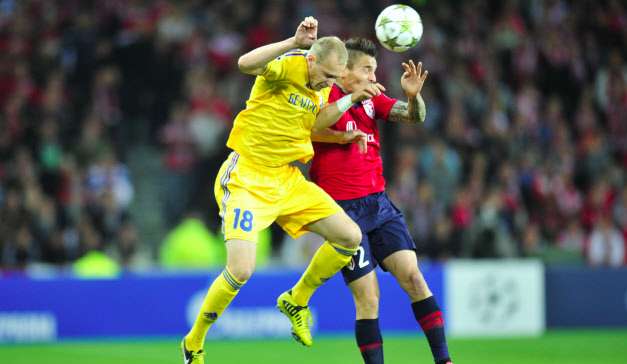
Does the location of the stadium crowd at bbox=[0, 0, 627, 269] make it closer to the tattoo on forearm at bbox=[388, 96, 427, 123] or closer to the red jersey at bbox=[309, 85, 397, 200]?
the red jersey at bbox=[309, 85, 397, 200]

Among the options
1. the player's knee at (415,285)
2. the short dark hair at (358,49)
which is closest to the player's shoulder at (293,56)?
the short dark hair at (358,49)

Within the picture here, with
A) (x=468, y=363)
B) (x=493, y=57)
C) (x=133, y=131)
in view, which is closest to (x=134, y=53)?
(x=133, y=131)

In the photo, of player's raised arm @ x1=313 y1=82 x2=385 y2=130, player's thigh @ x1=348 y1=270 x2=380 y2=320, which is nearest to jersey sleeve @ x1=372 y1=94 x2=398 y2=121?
player's raised arm @ x1=313 y1=82 x2=385 y2=130

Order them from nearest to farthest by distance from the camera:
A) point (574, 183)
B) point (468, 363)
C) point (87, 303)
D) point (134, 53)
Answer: point (468, 363)
point (87, 303)
point (134, 53)
point (574, 183)

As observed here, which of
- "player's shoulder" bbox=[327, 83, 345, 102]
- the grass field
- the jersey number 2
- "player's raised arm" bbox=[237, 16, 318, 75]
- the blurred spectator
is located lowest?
the grass field

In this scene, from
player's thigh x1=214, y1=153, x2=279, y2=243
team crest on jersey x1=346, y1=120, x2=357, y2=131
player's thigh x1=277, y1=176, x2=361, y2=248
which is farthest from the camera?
team crest on jersey x1=346, y1=120, x2=357, y2=131

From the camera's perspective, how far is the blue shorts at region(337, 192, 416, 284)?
25.4 ft

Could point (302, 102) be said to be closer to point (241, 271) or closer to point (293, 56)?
point (293, 56)

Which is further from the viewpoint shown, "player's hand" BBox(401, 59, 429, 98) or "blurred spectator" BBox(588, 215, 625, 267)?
"blurred spectator" BBox(588, 215, 625, 267)

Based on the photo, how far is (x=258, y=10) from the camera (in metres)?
16.7

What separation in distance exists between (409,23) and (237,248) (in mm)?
1998

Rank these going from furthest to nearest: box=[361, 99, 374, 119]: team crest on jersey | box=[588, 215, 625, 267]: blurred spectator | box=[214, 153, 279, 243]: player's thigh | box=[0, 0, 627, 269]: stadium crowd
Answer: box=[588, 215, 625, 267]: blurred spectator → box=[0, 0, 627, 269]: stadium crowd → box=[361, 99, 374, 119]: team crest on jersey → box=[214, 153, 279, 243]: player's thigh

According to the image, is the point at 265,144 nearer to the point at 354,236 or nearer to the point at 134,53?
the point at 354,236

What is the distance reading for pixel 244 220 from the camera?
24.2 feet
